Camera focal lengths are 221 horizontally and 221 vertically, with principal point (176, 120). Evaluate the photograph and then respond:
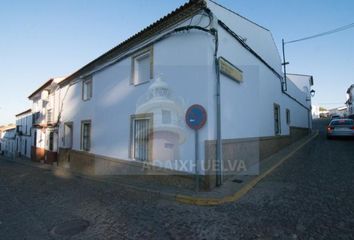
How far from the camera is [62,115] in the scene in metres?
15.0

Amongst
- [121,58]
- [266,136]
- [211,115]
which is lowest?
[266,136]

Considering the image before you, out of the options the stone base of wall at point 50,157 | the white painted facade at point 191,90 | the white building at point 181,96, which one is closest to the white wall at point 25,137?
the stone base of wall at point 50,157

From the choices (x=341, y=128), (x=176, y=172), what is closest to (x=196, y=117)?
(x=176, y=172)

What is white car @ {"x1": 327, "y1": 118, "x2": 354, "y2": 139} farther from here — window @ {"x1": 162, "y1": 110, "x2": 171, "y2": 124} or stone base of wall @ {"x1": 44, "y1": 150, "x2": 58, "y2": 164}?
stone base of wall @ {"x1": 44, "y1": 150, "x2": 58, "y2": 164}

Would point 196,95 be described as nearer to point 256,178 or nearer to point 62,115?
point 256,178

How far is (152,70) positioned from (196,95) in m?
2.16

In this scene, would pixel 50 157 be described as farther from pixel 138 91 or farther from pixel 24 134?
pixel 138 91

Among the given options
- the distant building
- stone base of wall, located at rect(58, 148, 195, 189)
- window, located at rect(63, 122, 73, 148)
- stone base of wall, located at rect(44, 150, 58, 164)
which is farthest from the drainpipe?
stone base of wall, located at rect(44, 150, 58, 164)

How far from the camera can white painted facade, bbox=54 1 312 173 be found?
6.62m

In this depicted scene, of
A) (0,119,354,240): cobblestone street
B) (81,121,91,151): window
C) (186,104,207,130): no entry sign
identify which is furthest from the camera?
(81,121,91,151): window

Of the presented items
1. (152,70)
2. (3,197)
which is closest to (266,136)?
(152,70)

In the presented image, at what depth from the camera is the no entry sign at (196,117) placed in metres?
5.91

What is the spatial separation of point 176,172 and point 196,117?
1935 millimetres

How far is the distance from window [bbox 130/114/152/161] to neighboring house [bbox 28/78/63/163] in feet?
32.3
